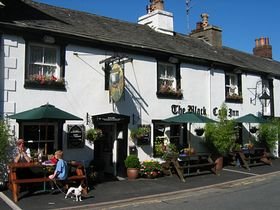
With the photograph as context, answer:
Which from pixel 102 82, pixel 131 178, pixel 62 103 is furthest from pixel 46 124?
pixel 131 178

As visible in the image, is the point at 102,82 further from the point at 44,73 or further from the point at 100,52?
the point at 44,73

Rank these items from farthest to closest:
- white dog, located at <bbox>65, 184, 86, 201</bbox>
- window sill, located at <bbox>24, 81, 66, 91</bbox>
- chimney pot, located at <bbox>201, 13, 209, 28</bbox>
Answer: chimney pot, located at <bbox>201, 13, 209, 28</bbox> → window sill, located at <bbox>24, 81, 66, 91</bbox> → white dog, located at <bbox>65, 184, 86, 201</bbox>

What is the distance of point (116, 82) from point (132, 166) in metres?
3.02

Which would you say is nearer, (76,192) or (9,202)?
(9,202)

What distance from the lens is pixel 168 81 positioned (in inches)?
657

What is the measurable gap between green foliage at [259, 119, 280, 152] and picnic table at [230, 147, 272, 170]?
1309 millimetres

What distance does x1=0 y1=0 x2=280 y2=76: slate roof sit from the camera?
13.3 metres

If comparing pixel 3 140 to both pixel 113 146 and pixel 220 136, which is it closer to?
pixel 113 146

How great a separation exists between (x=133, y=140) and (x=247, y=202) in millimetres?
5737

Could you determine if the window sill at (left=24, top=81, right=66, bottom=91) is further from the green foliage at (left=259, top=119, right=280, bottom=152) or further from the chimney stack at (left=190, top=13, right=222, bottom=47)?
the chimney stack at (left=190, top=13, right=222, bottom=47)

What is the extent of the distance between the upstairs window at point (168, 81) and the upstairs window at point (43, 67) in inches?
175

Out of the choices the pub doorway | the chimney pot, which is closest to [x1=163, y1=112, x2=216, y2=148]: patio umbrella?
the pub doorway

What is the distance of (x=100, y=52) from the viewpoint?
14.4 meters

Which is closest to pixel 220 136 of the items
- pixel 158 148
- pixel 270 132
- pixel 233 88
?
pixel 158 148
